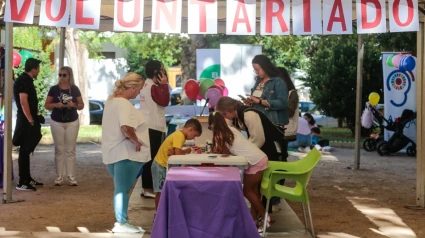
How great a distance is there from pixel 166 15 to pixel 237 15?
79 cm

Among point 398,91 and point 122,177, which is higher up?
point 398,91

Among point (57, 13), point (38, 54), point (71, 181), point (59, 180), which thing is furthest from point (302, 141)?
point (38, 54)

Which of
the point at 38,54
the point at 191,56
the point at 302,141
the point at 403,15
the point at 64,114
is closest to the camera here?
the point at 403,15

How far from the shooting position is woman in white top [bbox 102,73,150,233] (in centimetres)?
793

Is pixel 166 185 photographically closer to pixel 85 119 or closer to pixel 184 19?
pixel 184 19

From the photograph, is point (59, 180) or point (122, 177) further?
point (59, 180)

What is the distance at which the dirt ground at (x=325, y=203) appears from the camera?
8.82 m

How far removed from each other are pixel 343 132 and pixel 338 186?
16452mm

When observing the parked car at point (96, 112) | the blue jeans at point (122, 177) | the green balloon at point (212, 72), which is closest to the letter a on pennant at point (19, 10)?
the blue jeans at point (122, 177)

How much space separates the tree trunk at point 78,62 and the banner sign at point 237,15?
69.0ft

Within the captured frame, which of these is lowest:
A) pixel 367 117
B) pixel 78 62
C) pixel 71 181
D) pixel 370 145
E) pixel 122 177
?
pixel 71 181

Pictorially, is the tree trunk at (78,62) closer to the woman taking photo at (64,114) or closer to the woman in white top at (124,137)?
the woman taking photo at (64,114)

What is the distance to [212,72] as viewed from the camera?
23.1 m

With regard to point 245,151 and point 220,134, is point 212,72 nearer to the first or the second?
point 245,151
